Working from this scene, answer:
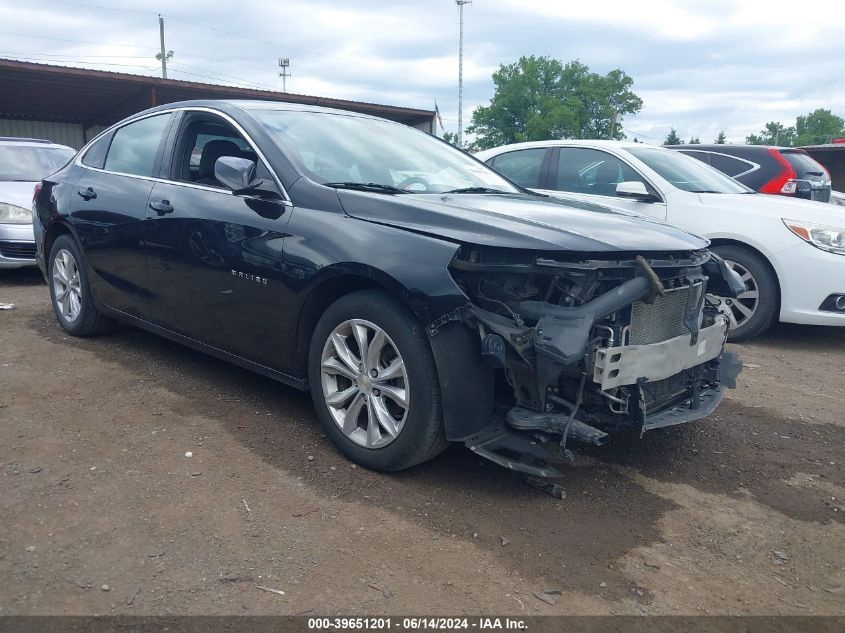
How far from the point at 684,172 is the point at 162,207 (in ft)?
15.6

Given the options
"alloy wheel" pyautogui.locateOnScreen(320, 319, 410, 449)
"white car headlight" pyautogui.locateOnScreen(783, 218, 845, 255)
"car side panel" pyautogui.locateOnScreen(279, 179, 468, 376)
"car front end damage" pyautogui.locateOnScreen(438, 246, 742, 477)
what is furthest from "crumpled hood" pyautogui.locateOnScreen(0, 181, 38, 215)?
"white car headlight" pyautogui.locateOnScreen(783, 218, 845, 255)

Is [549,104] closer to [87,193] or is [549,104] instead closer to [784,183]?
[784,183]

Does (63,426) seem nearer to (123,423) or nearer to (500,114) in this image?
(123,423)

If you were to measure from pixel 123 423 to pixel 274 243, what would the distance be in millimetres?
1248

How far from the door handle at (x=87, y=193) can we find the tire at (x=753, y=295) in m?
4.90

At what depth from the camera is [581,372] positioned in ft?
9.37

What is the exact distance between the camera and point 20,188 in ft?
26.0

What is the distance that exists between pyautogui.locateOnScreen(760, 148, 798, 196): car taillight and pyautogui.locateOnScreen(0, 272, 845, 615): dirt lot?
4.94 m

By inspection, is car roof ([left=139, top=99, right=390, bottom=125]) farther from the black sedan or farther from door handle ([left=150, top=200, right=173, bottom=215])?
door handle ([left=150, top=200, right=173, bottom=215])

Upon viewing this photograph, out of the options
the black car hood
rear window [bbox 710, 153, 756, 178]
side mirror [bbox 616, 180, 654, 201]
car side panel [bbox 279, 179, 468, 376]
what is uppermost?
rear window [bbox 710, 153, 756, 178]

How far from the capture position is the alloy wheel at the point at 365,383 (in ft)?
10.1

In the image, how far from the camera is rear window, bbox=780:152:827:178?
28.6ft

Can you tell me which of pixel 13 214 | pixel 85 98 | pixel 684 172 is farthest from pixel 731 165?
pixel 85 98

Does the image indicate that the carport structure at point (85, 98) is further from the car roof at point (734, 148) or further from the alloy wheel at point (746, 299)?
the alloy wheel at point (746, 299)
